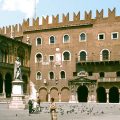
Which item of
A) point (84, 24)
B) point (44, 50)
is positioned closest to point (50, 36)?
point (44, 50)

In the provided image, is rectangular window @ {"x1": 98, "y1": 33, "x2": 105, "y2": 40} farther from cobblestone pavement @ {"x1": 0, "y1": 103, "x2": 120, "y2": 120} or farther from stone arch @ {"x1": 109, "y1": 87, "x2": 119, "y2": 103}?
cobblestone pavement @ {"x1": 0, "y1": 103, "x2": 120, "y2": 120}

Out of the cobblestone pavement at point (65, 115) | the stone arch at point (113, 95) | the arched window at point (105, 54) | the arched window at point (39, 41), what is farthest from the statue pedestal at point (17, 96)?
the arched window at point (39, 41)

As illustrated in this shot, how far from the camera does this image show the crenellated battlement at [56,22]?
137ft

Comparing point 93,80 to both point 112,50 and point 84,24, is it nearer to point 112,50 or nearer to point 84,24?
point 112,50

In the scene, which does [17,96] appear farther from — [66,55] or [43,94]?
[43,94]

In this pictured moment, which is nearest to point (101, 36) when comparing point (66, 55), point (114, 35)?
point (114, 35)

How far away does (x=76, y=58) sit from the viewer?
42.6m

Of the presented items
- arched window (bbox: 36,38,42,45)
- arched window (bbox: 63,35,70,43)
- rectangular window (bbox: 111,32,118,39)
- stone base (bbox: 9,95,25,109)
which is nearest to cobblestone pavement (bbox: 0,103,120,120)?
stone base (bbox: 9,95,25,109)

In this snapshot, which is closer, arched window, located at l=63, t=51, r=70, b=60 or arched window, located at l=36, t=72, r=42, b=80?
arched window, located at l=63, t=51, r=70, b=60

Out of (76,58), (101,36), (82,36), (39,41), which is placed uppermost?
(82,36)

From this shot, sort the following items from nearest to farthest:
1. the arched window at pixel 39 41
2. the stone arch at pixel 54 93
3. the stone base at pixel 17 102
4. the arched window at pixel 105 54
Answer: the stone base at pixel 17 102, the arched window at pixel 105 54, the stone arch at pixel 54 93, the arched window at pixel 39 41

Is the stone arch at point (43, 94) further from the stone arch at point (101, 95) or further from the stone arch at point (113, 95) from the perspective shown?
the stone arch at point (113, 95)

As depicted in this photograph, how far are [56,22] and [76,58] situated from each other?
18.5ft

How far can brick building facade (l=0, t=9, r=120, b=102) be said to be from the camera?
4100 cm
